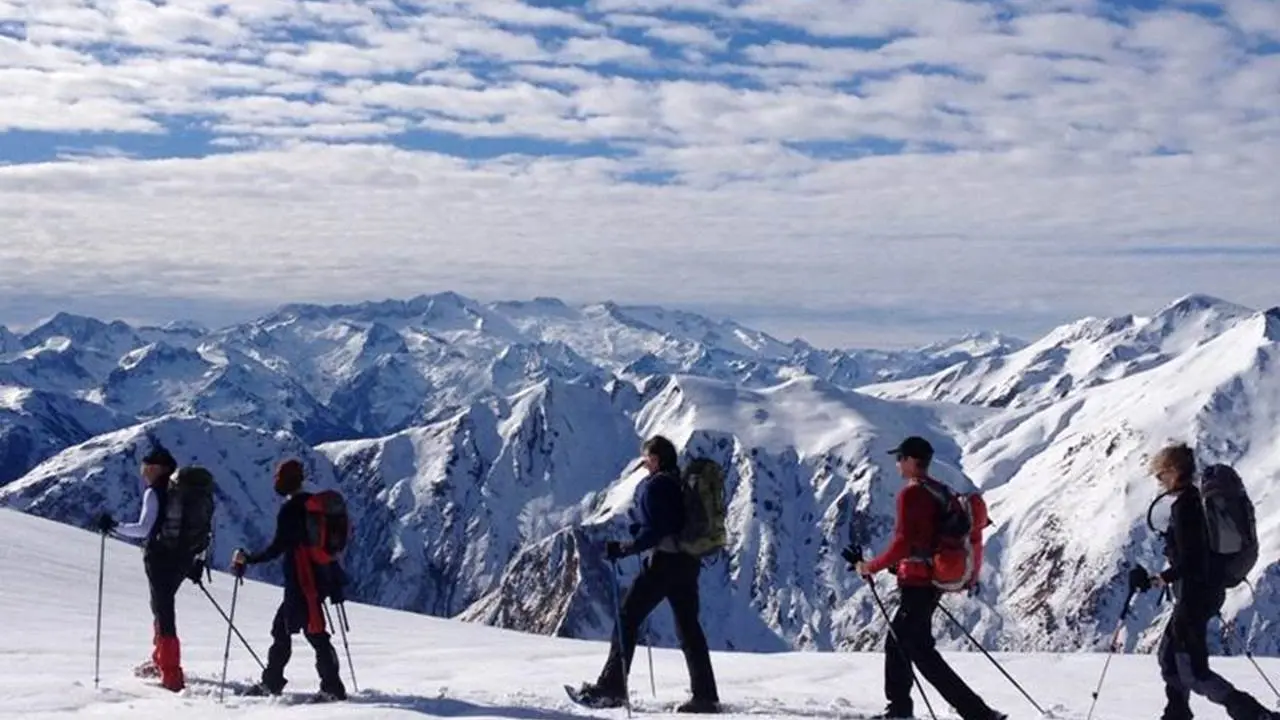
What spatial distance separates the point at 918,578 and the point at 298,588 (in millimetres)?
6177

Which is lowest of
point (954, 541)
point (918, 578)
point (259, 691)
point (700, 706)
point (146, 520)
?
point (259, 691)

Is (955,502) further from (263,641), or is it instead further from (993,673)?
(263,641)

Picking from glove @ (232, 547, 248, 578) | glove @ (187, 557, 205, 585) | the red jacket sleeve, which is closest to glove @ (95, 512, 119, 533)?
glove @ (187, 557, 205, 585)

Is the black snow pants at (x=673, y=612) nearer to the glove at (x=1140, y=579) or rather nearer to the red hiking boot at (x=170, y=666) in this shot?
the glove at (x=1140, y=579)

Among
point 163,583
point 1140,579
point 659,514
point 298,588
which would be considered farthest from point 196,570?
point 1140,579

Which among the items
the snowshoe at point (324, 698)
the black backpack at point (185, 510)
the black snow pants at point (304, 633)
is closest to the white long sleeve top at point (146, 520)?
the black backpack at point (185, 510)

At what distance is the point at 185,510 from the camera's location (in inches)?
588

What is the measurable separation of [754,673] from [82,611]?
1115cm

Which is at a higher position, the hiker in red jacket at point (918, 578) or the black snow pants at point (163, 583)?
the hiker in red jacket at point (918, 578)

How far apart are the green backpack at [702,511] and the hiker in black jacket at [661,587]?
0.31ft

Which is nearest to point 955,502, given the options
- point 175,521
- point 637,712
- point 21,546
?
point 637,712

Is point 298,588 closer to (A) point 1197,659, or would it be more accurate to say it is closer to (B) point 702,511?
(B) point 702,511

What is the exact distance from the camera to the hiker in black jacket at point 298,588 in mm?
13945

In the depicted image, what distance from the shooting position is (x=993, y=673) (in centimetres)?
1870
